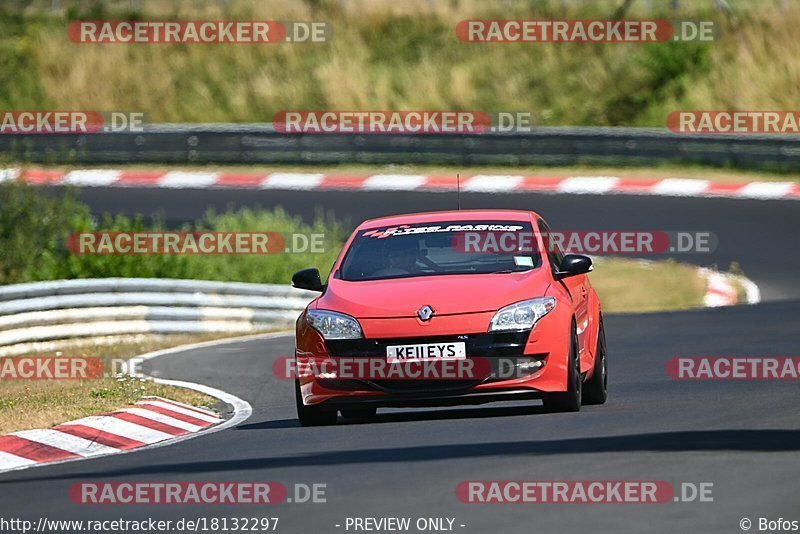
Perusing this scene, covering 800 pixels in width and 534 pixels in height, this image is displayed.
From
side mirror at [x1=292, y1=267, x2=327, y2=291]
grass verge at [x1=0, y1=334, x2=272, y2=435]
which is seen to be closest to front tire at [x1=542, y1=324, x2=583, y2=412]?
Answer: side mirror at [x1=292, y1=267, x2=327, y2=291]

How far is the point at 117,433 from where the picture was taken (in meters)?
12.1

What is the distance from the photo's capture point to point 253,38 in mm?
43188

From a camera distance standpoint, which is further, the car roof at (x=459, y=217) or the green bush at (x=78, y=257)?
the green bush at (x=78, y=257)

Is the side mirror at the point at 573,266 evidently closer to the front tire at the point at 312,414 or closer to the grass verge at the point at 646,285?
the front tire at the point at 312,414

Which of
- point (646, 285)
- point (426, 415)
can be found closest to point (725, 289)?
point (646, 285)

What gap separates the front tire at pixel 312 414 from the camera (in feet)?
37.3

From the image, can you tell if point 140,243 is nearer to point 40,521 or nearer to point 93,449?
point 93,449

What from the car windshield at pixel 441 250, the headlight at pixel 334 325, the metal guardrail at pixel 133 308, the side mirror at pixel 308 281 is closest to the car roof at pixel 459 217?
the car windshield at pixel 441 250

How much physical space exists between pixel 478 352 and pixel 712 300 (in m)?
11.9

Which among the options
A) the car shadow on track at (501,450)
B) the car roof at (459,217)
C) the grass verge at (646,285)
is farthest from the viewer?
the grass verge at (646,285)

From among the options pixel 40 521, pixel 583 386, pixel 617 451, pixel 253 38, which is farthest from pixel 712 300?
pixel 253 38

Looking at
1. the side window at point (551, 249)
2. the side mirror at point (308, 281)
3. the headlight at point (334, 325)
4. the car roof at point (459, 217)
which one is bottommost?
the headlight at point (334, 325)

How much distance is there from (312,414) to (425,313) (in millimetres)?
1176

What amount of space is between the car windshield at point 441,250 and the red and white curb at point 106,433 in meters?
1.77
